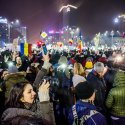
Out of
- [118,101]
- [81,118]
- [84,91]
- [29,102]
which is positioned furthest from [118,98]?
[29,102]

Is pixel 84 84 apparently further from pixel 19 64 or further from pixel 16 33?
pixel 16 33

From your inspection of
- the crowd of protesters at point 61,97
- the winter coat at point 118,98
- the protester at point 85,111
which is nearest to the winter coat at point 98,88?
the crowd of protesters at point 61,97

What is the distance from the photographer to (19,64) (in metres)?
11.9

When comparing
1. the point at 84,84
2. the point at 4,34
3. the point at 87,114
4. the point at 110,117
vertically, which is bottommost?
the point at 110,117

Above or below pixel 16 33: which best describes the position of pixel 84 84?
below

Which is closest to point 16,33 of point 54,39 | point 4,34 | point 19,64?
point 4,34

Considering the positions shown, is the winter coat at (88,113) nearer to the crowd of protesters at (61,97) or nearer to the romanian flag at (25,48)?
the crowd of protesters at (61,97)

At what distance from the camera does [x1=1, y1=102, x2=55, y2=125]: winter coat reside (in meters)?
3.53

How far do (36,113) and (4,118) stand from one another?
1.29ft

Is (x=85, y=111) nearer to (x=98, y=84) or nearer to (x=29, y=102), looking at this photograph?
(x=29, y=102)

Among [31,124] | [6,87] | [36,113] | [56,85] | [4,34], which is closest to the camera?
[31,124]

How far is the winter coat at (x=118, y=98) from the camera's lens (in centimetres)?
589

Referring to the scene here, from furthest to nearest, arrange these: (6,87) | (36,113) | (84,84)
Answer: (6,87) < (84,84) < (36,113)

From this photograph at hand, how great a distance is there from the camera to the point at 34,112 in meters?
3.71
